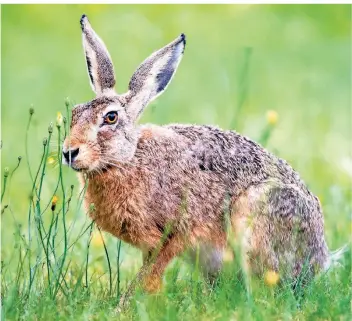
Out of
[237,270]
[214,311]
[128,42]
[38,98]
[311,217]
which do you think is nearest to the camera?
[214,311]

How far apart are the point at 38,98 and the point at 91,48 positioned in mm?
5368

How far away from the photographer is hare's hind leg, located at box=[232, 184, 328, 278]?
631 cm

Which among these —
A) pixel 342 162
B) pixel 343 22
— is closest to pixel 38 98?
pixel 342 162

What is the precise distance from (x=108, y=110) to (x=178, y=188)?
0.71 m

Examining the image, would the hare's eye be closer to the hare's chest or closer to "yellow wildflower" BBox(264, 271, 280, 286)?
the hare's chest

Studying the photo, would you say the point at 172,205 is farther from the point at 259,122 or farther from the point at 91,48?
the point at 259,122

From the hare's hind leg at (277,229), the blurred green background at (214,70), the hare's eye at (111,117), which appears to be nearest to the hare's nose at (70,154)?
the hare's eye at (111,117)

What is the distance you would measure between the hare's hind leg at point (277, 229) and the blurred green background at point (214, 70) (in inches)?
91.6

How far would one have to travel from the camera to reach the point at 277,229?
637cm

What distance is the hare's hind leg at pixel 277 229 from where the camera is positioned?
631 cm

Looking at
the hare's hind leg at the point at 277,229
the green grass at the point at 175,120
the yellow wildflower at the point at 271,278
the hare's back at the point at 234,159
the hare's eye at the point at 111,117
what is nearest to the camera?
the green grass at the point at 175,120

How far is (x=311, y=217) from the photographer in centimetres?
650

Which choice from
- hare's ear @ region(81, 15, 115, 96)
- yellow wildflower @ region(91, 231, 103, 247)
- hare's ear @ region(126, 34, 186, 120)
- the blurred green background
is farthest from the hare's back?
the blurred green background

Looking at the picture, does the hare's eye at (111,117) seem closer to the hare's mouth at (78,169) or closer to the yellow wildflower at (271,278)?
the hare's mouth at (78,169)
